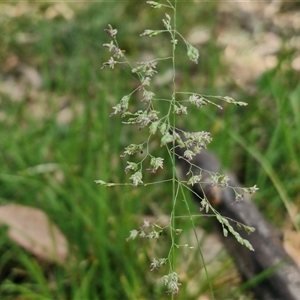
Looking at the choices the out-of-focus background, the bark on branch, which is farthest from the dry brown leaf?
the bark on branch

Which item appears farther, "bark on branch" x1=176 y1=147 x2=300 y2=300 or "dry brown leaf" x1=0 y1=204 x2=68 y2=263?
"dry brown leaf" x1=0 y1=204 x2=68 y2=263

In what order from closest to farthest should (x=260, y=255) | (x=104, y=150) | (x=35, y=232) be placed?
(x=260, y=255) < (x=35, y=232) < (x=104, y=150)

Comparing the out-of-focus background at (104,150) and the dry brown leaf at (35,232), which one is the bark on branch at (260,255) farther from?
the dry brown leaf at (35,232)

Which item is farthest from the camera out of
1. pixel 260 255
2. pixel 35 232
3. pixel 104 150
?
pixel 104 150

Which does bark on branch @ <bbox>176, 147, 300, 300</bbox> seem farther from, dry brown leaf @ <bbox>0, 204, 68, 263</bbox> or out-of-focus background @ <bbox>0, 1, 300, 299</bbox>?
dry brown leaf @ <bbox>0, 204, 68, 263</bbox>

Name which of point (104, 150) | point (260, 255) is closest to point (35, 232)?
point (104, 150)

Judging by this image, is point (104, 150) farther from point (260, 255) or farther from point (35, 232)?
point (260, 255)

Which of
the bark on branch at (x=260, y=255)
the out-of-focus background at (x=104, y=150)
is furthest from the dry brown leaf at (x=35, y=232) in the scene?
the bark on branch at (x=260, y=255)
